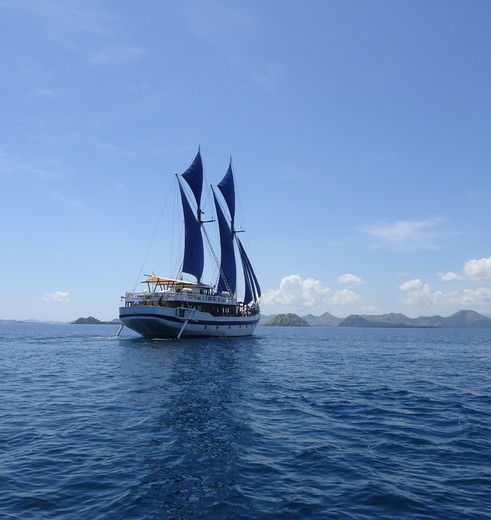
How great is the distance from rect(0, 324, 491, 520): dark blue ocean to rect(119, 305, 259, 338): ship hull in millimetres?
28842

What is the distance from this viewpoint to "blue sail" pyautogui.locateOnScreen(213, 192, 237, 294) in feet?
255

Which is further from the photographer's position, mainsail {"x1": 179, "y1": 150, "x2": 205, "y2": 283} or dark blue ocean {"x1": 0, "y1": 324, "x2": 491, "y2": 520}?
mainsail {"x1": 179, "y1": 150, "x2": 205, "y2": 283}

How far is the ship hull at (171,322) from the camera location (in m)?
55.3

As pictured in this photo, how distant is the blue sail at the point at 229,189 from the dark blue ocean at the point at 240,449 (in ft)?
200

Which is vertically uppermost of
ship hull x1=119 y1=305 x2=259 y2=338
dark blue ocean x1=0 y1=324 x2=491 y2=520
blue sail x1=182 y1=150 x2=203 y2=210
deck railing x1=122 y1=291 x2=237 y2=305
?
blue sail x1=182 y1=150 x2=203 y2=210

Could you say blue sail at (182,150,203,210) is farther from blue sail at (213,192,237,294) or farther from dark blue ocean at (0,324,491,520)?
dark blue ocean at (0,324,491,520)

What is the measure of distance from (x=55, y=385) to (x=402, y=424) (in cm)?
1974

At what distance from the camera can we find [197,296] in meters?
63.0

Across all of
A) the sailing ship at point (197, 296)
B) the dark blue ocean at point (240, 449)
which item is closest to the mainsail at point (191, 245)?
the sailing ship at point (197, 296)

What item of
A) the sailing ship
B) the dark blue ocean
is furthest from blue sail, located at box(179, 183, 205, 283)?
the dark blue ocean

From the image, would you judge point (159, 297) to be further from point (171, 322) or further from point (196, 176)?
point (196, 176)

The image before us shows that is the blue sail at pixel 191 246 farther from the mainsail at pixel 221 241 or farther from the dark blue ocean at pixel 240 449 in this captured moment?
the dark blue ocean at pixel 240 449

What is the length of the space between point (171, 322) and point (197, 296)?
738cm

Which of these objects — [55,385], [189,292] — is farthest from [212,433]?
[189,292]
